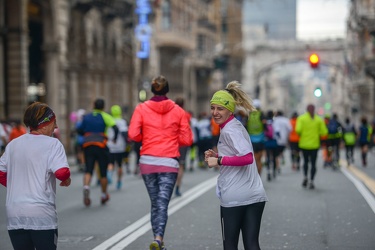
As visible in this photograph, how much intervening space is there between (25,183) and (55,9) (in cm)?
2653

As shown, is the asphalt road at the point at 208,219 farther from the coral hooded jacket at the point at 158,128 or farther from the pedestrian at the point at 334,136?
the pedestrian at the point at 334,136

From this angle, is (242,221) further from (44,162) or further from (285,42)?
(285,42)

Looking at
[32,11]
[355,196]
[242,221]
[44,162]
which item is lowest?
[355,196]

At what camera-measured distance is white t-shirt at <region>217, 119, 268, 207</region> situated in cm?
628

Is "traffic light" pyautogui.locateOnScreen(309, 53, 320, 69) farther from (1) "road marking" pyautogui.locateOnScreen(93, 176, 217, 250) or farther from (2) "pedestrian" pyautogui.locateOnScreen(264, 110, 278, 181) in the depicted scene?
(1) "road marking" pyautogui.locateOnScreen(93, 176, 217, 250)

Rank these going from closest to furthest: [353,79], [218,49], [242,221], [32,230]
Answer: [32,230], [242,221], [218,49], [353,79]

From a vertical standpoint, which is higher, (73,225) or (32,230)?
(32,230)

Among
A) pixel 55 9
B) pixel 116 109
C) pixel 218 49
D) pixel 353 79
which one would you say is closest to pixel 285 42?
pixel 353 79

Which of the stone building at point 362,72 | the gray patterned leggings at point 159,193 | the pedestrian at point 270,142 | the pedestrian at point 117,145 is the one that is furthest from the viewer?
the stone building at point 362,72

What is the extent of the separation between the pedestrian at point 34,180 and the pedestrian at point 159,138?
2.89 m

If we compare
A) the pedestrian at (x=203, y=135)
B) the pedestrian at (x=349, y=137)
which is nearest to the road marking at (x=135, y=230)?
the pedestrian at (x=203, y=135)

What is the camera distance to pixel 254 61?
338 ft

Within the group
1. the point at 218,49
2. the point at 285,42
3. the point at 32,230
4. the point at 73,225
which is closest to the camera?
the point at 32,230

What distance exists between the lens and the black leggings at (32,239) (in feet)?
18.8
